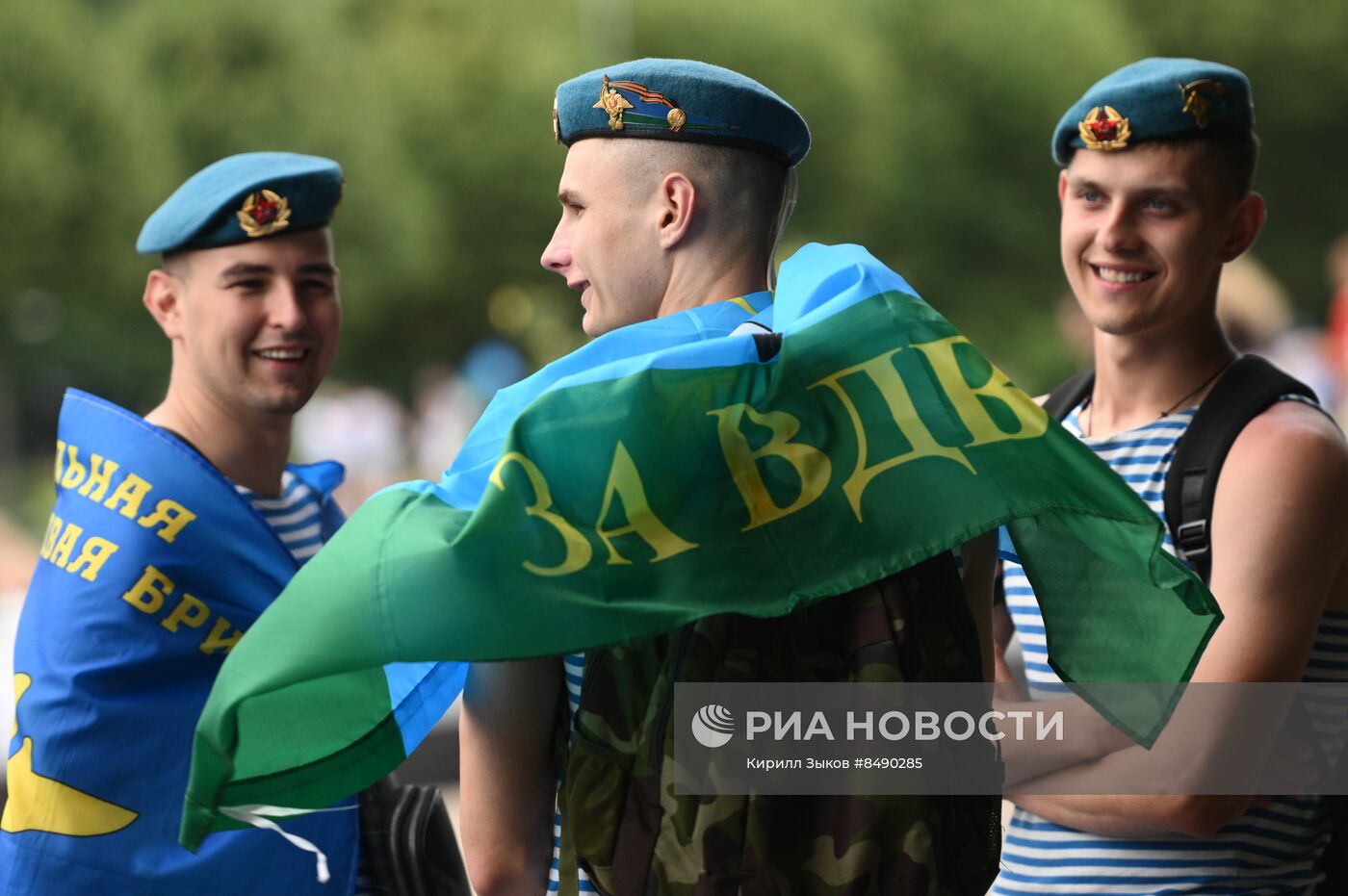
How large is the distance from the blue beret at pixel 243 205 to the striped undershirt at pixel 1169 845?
1694 mm

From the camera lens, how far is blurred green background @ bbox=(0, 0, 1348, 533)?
25312 mm

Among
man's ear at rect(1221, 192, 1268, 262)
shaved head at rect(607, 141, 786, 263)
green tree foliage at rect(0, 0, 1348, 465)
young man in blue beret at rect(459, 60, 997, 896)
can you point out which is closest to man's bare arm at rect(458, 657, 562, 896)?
young man in blue beret at rect(459, 60, 997, 896)

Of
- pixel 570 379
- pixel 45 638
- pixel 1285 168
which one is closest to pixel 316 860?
pixel 45 638

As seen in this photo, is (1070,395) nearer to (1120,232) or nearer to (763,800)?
(1120,232)

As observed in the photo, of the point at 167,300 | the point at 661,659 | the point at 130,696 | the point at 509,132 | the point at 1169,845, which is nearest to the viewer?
the point at 661,659

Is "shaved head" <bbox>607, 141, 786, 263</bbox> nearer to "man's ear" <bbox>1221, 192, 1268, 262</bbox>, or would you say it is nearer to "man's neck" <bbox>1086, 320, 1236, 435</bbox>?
"man's neck" <bbox>1086, 320, 1236, 435</bbox>

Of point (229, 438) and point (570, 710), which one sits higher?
point (229, 438)

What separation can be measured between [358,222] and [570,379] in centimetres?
2591

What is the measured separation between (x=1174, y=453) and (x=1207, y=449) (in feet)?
0.25

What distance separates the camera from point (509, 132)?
1096 inches

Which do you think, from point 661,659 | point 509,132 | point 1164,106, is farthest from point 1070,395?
point 509,132

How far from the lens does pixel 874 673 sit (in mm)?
1940

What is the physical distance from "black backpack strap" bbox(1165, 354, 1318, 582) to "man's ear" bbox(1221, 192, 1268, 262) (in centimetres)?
28

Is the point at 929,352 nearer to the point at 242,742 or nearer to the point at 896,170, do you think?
the point at 242,742
